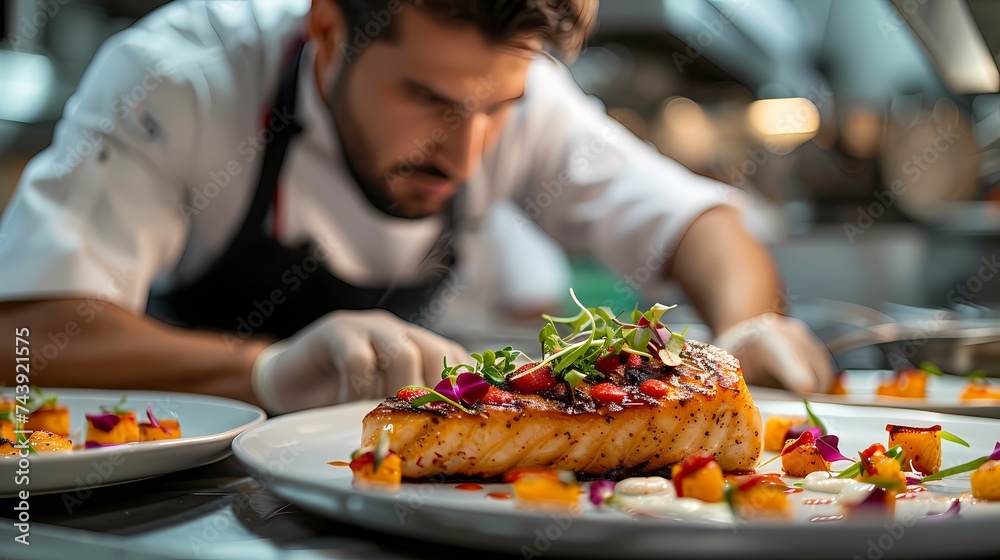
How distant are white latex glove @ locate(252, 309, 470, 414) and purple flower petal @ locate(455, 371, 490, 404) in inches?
16.9

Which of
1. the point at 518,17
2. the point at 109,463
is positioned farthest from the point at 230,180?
the point at 109,463

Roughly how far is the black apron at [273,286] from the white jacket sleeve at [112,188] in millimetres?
190

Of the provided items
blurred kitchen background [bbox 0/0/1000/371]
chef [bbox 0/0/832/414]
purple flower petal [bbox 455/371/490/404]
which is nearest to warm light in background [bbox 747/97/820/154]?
blurred kitchen background [bbox 0/0/1000/371]

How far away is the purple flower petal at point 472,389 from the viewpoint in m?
0.80

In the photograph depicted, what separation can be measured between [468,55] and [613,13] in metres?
2.10

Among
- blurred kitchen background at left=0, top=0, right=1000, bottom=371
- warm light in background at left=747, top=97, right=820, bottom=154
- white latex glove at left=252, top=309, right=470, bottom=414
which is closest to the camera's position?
white latex glove at left=252, top=309, right=470, bottom=414

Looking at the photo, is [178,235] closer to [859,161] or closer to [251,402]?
[251,402]

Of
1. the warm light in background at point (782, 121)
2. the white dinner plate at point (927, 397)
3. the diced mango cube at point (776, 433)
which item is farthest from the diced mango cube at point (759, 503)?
the warm light in background at point (782, 121)

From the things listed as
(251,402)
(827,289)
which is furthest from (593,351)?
(827,289)

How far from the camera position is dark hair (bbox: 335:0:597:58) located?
157cm

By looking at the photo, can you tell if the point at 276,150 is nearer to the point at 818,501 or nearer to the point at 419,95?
the point at 419,95

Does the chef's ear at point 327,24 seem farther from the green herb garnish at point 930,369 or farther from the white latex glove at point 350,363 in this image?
the green herb garnish at point 930,369

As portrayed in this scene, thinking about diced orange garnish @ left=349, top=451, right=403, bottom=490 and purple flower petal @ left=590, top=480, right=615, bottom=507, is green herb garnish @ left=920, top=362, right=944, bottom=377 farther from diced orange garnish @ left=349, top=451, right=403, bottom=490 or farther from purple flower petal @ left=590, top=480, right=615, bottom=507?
diced orange garnish @ left=349, top=451, right=403, bottom=490

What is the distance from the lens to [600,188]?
234cm
